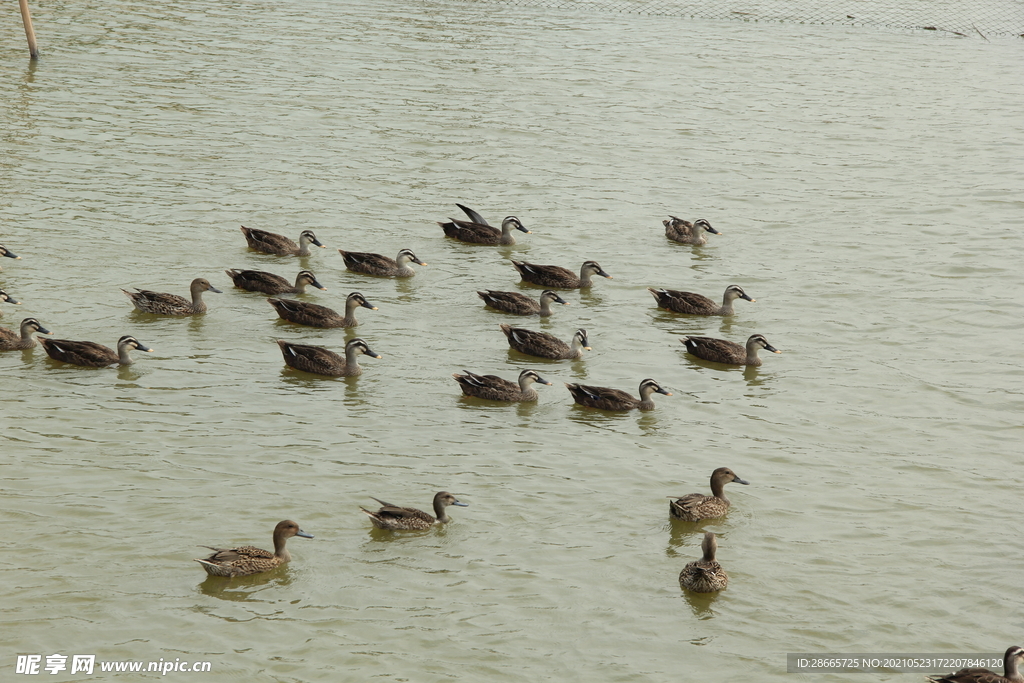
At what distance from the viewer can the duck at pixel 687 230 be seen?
2183 centimetres

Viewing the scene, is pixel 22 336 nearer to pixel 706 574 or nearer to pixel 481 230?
pixel 481 230

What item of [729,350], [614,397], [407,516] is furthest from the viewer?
[729,350]

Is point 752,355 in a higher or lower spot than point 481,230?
lower

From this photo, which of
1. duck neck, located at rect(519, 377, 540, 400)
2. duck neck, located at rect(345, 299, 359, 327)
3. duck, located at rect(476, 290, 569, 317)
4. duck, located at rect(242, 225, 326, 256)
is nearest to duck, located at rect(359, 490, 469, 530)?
duck neck, located at rect(519, 377, 540, 400)

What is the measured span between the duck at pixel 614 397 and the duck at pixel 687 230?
684 centimetres

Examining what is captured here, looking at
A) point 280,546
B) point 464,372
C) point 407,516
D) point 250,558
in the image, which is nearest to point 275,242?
point 464,372

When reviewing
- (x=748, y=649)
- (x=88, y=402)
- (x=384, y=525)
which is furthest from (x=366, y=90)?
(x=748, y=649)

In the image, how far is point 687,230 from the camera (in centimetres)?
2189

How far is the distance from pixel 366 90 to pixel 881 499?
69.0ft

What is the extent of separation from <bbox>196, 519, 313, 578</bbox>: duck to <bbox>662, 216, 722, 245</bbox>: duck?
12139 millimetres

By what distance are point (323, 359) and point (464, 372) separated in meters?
1.96

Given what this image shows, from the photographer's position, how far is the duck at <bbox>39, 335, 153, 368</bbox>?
1578 cm

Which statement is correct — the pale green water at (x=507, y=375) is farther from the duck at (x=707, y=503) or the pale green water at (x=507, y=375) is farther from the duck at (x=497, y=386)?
the duck at (x=497, y=386)

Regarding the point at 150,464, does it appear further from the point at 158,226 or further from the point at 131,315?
the point at 158,226
